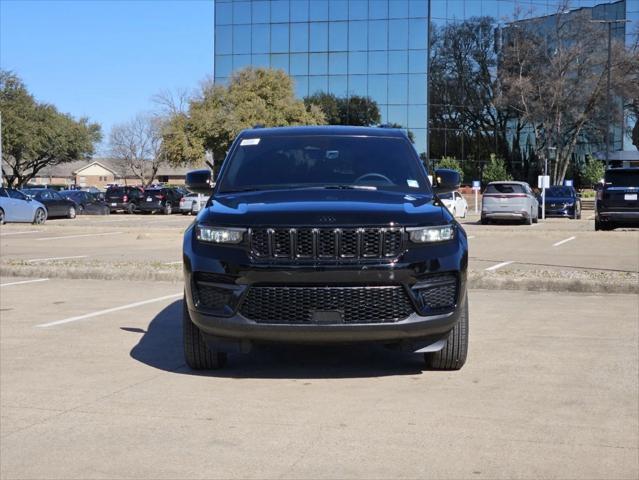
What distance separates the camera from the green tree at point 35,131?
57.9 metres

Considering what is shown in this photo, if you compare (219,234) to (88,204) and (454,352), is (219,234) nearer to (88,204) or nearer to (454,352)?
(454,352)

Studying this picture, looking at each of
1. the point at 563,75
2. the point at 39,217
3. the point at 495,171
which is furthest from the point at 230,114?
the point at 39,217

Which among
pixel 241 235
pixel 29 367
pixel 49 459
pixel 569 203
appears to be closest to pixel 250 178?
pixel 241 235

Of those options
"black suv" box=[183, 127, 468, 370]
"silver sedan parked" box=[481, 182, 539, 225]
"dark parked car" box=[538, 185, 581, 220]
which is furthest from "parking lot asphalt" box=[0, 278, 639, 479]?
"dark parked car" box=[538, 185, 581, 220]

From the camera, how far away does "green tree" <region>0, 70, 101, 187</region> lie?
57875mm

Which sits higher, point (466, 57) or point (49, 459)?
point (466, 57)

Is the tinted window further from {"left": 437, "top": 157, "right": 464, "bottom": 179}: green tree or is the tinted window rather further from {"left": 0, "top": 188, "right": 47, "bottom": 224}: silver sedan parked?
{"left": 437, "top": 157, "right": 464, "bottom": 179}: green tree

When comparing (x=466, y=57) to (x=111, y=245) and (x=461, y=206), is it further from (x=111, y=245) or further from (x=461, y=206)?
(x=111, y=245)

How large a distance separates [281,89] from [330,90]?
5.76 m

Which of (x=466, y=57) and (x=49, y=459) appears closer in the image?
(x=49, y=459)

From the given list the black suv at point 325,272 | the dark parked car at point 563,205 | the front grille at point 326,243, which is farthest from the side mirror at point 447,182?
the dark parked car at point 563,205

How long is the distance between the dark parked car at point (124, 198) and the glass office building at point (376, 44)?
1810 centimetres

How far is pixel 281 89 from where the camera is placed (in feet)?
186

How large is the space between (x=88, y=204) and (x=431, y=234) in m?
41.3
